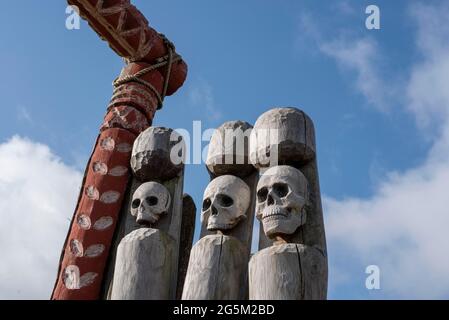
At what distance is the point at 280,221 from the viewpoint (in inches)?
128

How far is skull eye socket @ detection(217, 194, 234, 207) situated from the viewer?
3.56 m

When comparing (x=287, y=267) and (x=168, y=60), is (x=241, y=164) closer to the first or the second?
(x=287, y=267)

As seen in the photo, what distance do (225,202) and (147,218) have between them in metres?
0.52

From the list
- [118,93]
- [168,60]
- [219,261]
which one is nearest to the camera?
[219,261]

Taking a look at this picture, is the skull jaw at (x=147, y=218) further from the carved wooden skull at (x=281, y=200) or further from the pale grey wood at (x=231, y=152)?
the carved wooden skull at (x=281, y=200)

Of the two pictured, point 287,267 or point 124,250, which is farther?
point 124,250

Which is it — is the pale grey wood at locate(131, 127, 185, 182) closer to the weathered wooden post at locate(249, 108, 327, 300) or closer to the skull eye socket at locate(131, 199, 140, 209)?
the skull eye socket at locate(131, 199, 140, 209)

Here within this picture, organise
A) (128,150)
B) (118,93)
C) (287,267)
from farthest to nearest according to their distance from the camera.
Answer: (118,93) → (128,150) → (287,267)

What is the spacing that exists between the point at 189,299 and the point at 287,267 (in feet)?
1.66

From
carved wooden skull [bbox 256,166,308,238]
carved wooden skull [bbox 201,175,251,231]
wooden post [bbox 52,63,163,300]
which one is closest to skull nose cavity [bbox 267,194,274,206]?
carved wooden skull [bbox 256,166,308,238]

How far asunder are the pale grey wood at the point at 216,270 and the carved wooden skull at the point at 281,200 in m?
0.21
